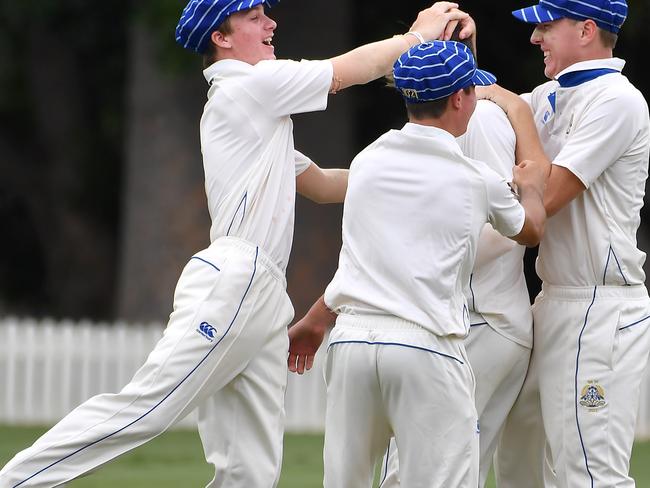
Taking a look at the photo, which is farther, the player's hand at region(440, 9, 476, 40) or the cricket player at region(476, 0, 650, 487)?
the player's hand at region(440, 9, 476, 40)

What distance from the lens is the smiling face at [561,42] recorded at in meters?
→ 5.71

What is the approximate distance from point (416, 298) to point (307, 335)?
3.44 ft

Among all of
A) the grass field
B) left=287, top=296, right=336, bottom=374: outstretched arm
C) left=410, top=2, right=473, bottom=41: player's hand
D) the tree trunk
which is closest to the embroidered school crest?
left=287, top=296, right=336, bottom=374: outstretched arm

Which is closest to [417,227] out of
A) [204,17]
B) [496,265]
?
[496,265]

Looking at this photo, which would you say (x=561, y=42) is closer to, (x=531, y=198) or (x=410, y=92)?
(x=531, y=198)

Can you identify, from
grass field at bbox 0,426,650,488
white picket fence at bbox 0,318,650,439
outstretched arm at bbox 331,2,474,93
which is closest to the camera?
outstretched arm at bbox 331,2,474,93

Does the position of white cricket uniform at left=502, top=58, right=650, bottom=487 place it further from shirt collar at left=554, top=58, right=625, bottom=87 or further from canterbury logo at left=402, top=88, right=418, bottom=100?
canterbury logo at left=402, top=88, right=418, bottom=100

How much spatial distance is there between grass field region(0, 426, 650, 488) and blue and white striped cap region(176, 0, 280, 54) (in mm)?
3709

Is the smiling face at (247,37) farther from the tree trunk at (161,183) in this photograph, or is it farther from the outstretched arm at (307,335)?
the tree trunk at (161,183)

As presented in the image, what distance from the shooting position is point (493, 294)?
18.6ft

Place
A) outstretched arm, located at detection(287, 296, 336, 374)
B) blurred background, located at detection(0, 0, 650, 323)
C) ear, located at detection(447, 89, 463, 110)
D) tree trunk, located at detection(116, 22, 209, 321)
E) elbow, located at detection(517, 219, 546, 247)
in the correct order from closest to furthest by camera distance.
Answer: ear, located at detection(447, 89, 463, 110)
elbow, located at detection(517, 219, 546, 247)
outstretched arm, located at detection(287, 296, 336, 374)
blurred background, located at detection(0, 0, 650, 323)
tree trunk, located at detection(116, 22, 209, 321)

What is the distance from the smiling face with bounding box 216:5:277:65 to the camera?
18.6 ft

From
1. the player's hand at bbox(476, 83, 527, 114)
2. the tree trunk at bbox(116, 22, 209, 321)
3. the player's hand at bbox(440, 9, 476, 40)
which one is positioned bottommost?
the tree trunk at bbox(116, 22, 209, 321)

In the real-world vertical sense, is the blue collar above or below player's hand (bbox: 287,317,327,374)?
above
